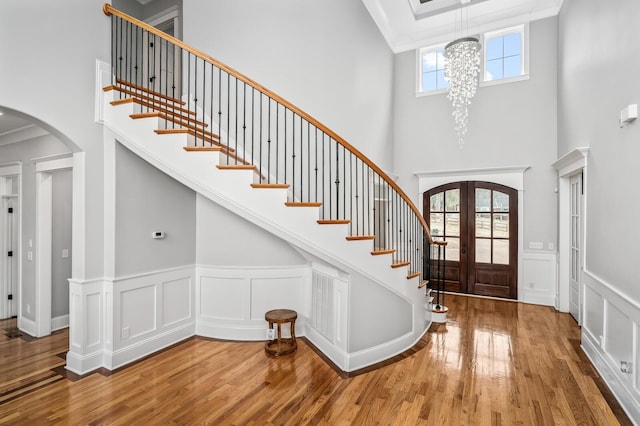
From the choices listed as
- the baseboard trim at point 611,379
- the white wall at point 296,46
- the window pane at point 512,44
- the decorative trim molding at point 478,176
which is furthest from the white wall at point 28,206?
the window pane at point 512,44

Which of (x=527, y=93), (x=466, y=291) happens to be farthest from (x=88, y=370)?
(x=527, y=93)

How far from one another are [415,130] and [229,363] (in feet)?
18.0

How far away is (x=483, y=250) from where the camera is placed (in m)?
6.16

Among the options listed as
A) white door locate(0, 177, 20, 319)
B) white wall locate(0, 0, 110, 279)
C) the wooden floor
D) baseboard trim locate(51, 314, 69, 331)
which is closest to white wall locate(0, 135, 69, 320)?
baseboard trim locate(51, 314, 69, 331)

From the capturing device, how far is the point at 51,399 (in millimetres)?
2771

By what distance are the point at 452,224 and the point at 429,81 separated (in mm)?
2960

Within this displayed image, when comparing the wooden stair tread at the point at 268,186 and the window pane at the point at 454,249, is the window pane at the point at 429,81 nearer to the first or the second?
the window pane at the point at 454,249

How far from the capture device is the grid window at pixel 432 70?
6.61 m

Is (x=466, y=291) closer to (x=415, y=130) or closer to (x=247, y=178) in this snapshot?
(x=415, y=130)

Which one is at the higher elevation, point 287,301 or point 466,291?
point 287,301

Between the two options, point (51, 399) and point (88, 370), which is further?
point (88, 370)

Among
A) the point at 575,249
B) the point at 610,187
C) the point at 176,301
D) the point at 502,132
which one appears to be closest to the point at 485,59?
the point at 502,132

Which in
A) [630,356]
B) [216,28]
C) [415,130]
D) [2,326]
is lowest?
[2,326]

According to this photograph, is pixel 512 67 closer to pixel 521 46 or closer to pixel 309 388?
pixel 521 46
